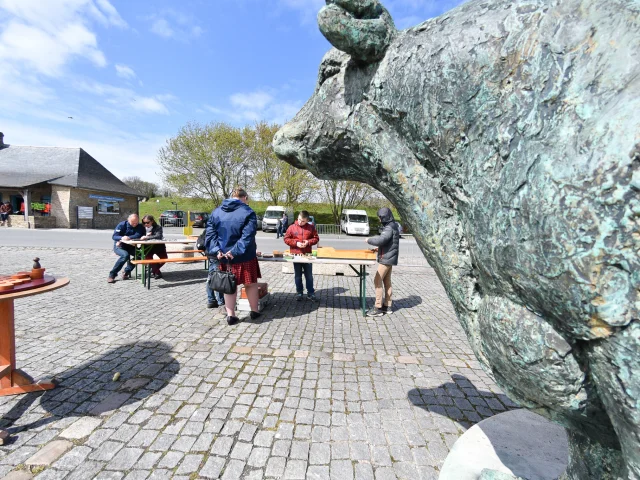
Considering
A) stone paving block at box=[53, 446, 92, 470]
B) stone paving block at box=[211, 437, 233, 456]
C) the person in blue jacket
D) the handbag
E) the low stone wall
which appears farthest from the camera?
the low stone wall

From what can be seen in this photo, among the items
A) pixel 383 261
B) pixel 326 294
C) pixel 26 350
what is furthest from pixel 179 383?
pixel 326 294

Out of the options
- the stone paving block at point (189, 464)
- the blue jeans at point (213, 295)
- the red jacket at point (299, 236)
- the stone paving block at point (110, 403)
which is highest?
the red jacket at point (299, 236)

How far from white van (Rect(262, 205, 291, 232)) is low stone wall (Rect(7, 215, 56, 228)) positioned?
619 inches

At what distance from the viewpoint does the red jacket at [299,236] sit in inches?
245

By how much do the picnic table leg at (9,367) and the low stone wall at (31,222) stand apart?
26948mm

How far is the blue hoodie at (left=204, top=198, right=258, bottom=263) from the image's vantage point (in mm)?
4726

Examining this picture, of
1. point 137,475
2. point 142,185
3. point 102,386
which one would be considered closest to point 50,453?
point 137,475

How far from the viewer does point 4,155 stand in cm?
2889

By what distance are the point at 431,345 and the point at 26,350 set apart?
488 cm

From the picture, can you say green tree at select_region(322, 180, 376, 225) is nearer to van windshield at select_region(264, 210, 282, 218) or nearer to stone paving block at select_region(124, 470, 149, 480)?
van windshield at select_region(264, 210, 282, 218)

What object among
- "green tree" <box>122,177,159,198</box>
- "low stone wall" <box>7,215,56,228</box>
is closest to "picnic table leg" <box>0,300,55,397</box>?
"low stone wall" <box>7,215,56,228</box>

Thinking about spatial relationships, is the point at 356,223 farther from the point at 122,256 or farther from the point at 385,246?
the point at 385,246

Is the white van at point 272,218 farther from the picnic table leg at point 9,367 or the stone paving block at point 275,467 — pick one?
the stone paving block at point 275,467

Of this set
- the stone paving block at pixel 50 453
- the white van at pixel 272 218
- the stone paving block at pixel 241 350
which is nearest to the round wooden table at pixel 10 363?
the stone paving block at pixel 50 453
